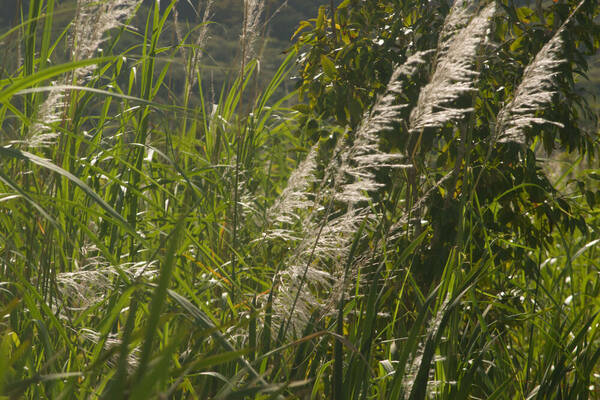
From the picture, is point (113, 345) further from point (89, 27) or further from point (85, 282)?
point (89, 27)

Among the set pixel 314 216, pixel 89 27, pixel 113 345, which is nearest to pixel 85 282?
pixel 113 345

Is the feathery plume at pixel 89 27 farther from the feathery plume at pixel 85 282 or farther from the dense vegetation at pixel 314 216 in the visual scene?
the feathery plume at pixel 85 282

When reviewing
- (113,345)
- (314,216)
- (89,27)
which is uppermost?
(89,27)

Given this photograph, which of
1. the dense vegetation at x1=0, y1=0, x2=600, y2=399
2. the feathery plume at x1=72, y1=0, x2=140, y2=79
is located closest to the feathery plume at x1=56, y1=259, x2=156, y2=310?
the dense vegetation at x1=0, y1=0, x2=600, y2=399

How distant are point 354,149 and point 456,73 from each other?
36cm

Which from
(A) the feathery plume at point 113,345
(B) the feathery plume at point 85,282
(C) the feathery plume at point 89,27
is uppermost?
(C) the feathery plume at point 89,27

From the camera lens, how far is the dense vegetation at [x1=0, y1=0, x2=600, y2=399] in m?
1.34

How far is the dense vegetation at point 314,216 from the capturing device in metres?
1.34

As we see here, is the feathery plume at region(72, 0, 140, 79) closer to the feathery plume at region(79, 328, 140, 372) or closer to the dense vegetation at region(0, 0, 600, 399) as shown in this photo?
the dense vegetation at region(0, 0, 600, 399)

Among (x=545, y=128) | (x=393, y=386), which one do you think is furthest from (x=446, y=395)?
(x=545, y=128)

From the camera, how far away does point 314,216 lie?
1779 mm

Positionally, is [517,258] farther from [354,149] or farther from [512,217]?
[354,149]

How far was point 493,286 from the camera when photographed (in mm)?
2641

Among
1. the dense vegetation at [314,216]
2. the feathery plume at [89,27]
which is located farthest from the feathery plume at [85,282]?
the feathery plume at [89,27]
